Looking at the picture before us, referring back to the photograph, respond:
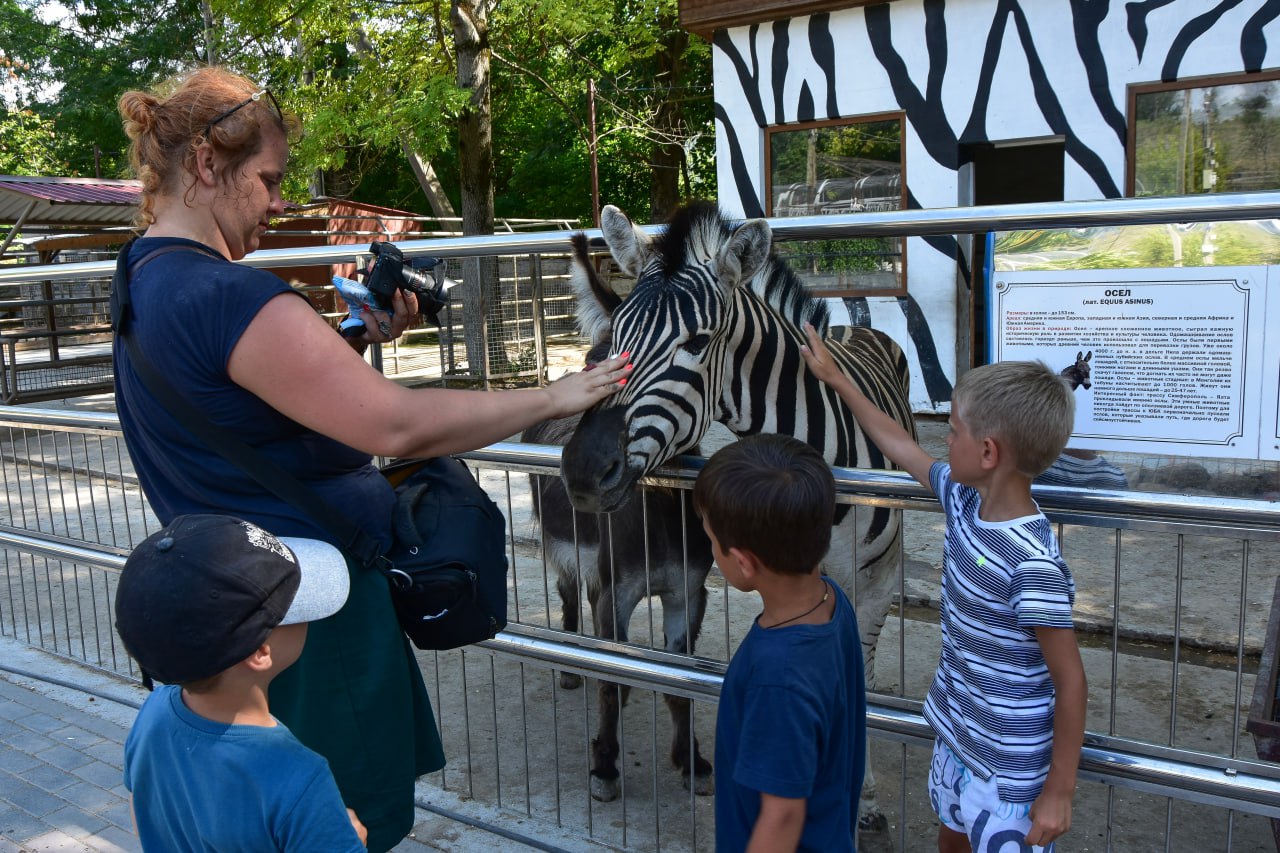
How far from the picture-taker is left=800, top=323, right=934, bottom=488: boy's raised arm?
2.34 meters

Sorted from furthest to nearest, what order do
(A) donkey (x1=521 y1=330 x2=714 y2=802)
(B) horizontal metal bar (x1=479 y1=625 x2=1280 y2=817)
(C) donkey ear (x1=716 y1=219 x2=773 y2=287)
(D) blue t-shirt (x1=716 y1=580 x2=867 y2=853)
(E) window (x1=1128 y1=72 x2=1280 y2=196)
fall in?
1. (E) window (x1=1128 y1=72 x2=1280 y2=196)
2. (A) donkey (x1=521 y1=330 x2=714 y2=802)
3. (C) donkey ear (x1=716 y1=219 x2=773 y2=287)
4. (B) horizontal metal bar (x1=479 y1=625 x2=1280 y2=817)
5. (D) blue t-shirt (x1=716 y1=580 x2=867 y2=853)

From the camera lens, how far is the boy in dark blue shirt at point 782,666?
1719 mm

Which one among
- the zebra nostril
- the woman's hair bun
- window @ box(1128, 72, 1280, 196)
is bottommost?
the zebra nostril

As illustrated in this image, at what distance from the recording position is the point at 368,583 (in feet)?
6.45

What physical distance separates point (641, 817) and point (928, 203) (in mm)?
7868

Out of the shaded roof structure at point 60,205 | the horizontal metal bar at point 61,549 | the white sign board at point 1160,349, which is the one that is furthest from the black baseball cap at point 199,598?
the shaded roof structure at point 60,205

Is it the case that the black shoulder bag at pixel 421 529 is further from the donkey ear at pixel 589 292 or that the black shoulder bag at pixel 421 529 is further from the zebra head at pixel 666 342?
the donkey ear at pixel 589 292

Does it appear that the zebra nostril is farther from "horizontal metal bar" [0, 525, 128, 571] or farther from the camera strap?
"horizontal metal bar" [0, 525, 128, 571]

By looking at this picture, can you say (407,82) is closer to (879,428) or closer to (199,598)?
(879,428)

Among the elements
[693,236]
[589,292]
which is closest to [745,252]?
[693,236]

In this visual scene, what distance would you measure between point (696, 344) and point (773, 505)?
2.67 feet

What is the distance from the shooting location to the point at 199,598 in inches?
57.5

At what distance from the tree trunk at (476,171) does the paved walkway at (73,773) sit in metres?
Result: 6.88

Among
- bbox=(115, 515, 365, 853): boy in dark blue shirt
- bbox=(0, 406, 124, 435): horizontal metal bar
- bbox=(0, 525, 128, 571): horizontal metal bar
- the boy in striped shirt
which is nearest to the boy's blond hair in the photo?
the boy in striped shirt
